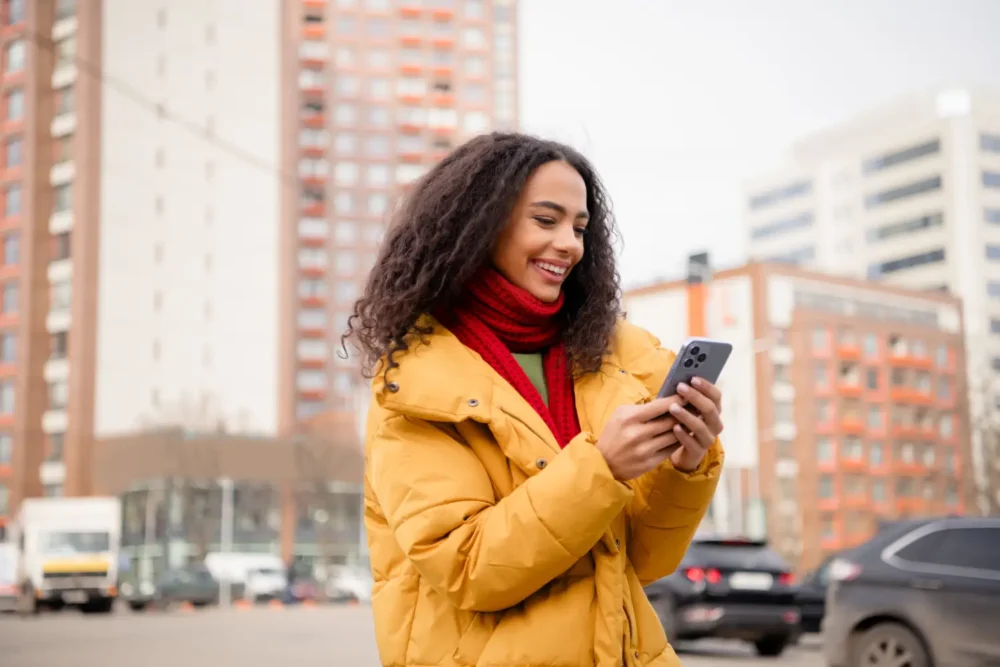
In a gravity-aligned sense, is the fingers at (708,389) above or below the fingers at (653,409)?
above

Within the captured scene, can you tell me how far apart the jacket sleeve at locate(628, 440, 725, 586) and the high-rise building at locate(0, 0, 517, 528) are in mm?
71984

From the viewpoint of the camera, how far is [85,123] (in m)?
76.0

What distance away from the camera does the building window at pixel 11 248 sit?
254 feet

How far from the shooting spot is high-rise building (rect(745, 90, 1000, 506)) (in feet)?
345

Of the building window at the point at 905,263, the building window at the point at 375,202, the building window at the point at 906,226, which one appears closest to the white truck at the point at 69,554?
the building window at the point at 375,202

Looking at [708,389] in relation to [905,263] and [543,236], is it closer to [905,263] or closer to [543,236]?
[543,236]

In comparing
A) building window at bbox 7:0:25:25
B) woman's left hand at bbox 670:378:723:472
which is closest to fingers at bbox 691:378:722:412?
woman's left hand at bbox 670:378:723:472

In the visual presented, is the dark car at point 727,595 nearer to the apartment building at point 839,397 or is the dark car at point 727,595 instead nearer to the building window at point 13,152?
the building window at point 13,152

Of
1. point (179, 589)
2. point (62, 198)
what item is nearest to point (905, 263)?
point (62, 198)

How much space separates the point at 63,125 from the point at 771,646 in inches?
2715

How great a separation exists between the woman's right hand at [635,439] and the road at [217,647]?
1215 centimetres

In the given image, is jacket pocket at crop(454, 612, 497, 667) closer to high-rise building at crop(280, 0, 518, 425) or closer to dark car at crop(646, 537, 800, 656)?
dark car at crop(646, 537, 800, 656)

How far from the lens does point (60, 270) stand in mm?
76688

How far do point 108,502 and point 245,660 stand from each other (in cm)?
2410
